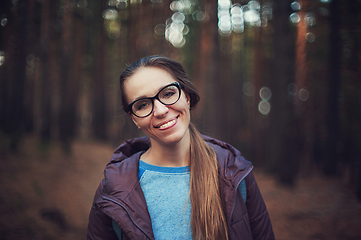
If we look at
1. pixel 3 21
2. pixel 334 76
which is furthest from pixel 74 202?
pixel 334 76

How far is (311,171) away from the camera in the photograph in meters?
8.63

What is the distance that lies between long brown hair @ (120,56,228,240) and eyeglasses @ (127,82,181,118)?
181 millimetres

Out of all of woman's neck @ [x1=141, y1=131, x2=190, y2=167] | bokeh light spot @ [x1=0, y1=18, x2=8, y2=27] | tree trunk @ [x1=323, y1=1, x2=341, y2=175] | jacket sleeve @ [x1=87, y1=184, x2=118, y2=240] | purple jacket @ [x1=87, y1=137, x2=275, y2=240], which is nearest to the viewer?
purple jacket @ [x1=87, y1=137, x2=275, y2=240]

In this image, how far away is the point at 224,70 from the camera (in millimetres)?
13586

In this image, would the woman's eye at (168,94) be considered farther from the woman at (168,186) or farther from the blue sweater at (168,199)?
the blue sweater at (168,199)

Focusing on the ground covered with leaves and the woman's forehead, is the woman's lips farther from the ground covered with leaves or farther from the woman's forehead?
the ground covered with leaves

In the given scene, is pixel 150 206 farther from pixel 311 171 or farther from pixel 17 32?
pixel 17 32

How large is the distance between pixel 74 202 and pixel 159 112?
6116 millimetres

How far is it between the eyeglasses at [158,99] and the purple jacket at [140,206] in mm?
475

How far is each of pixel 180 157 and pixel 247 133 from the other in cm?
1470

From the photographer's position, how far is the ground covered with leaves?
180 inches

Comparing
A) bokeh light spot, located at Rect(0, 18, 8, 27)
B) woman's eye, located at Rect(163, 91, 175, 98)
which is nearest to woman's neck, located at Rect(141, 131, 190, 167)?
woman's eye, located at Rect(163, 91, 175, 98)

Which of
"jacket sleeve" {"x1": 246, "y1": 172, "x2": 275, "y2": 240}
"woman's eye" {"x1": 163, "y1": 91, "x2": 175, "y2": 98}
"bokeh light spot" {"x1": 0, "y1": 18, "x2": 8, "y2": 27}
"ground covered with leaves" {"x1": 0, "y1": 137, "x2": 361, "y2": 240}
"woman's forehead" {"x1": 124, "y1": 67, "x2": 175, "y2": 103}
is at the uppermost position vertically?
"bokeh light spot" {"x1": 0, "y1": 18, "x2": 8, "y2": 27}

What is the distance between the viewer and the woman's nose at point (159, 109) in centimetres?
151
